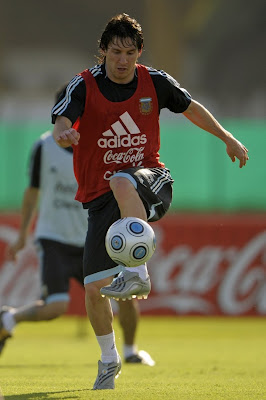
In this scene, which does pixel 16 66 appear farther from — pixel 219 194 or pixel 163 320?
pixel 163 320

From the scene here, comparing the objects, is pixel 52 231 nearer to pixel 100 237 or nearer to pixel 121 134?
pixel 100 237

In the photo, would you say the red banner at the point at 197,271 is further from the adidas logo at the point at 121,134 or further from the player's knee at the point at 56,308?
the adidas logo at the point at 121,134

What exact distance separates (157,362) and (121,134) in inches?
136

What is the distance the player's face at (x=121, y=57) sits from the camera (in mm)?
6312

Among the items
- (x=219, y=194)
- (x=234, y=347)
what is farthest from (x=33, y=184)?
(x=219, y=194)

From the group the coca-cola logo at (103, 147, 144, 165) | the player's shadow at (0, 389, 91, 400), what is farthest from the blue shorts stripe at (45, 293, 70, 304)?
the coca-cola logo at (103, 147, 144, 165)

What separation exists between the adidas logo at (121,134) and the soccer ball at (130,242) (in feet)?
2.16

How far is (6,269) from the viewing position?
14.0m

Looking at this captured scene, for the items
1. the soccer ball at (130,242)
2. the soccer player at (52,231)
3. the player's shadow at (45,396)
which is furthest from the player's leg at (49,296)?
the soccer ball at (130,242)

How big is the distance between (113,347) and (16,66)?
1521 centimetres

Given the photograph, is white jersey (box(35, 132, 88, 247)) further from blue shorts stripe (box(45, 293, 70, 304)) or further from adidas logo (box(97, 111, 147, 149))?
adidas logo (box(97, 111, 147, 149))

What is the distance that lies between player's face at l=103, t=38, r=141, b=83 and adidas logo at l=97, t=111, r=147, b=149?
0.86ft

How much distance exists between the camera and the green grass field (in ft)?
20.4

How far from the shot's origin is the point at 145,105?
651cm
